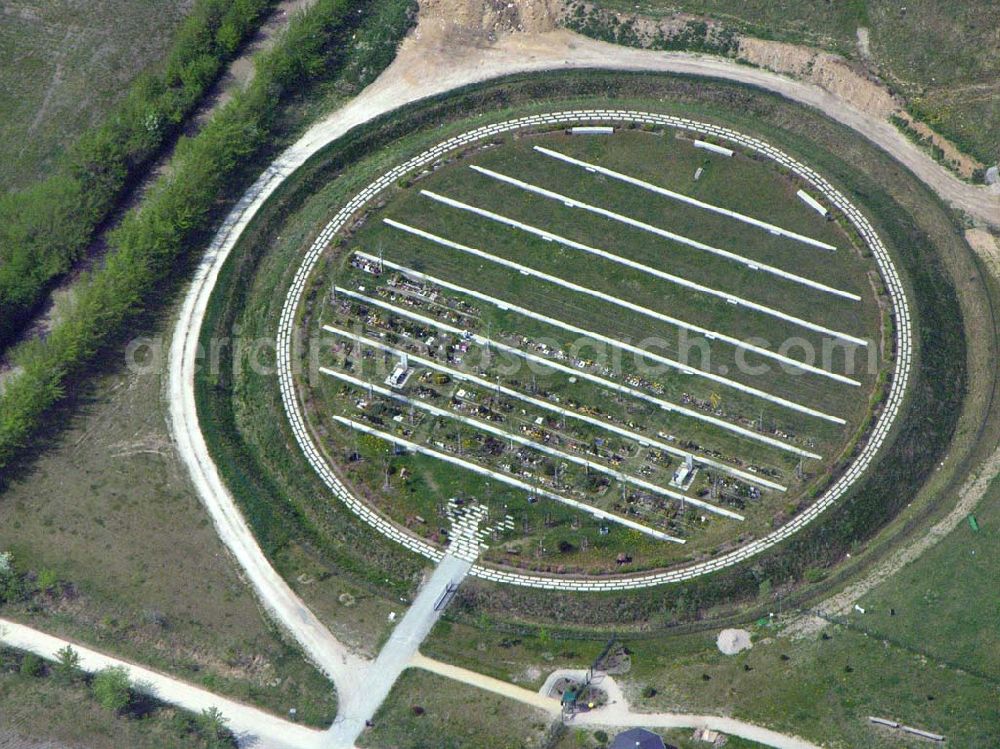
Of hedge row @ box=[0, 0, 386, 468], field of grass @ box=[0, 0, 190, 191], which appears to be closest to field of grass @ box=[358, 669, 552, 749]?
hedge row @ box=[0, 0, 386, 468]

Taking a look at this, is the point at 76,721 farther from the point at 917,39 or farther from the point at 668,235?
the point at 917,39

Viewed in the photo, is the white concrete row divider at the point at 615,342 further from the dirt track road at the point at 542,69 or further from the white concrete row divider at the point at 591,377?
the dirt track road at the point at 542,69

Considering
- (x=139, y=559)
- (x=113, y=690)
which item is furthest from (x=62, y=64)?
(x=113, y=690)

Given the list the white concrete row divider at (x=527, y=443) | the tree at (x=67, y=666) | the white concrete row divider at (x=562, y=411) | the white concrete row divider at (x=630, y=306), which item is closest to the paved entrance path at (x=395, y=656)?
the white concrete row divider at (x=527, y=443)

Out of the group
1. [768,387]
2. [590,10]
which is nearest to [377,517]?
[768,387]

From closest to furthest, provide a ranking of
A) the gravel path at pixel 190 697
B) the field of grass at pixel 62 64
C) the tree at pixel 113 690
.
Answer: the gravel path at pixel 190 697, the tree at pixel 113 690, the field of grass at pixel 62 64

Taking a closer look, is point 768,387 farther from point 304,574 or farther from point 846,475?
point 304,574
